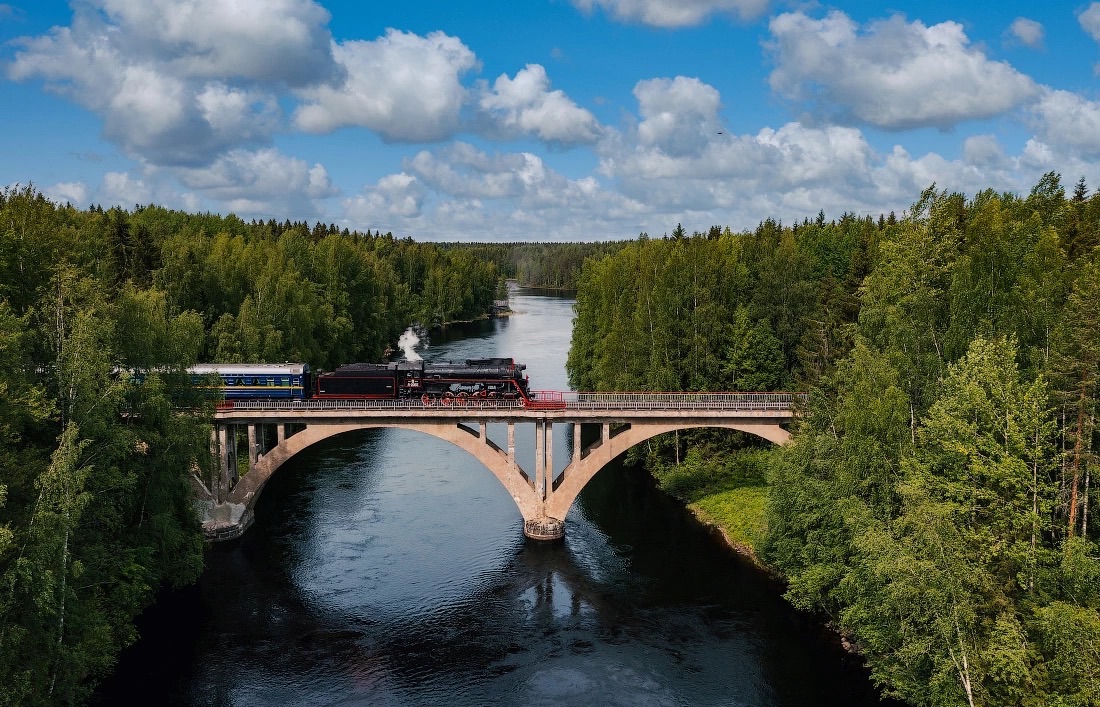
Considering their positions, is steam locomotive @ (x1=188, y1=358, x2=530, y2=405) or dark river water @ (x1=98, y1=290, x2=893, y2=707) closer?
dark river water @ (x1=98, y1=290, x2=893, y2=707)

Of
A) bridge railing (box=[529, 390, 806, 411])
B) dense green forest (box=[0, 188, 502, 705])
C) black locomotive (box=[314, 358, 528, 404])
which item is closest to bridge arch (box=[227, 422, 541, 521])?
black locomotive (box=[314, 358, 528, 404])

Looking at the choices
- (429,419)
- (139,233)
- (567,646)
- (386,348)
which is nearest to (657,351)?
(429,419)

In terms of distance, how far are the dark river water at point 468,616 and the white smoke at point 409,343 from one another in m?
54.1

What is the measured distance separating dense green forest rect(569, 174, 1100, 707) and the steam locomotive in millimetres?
17119

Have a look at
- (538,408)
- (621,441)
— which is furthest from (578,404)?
(621,441)

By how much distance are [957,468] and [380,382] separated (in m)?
34.3

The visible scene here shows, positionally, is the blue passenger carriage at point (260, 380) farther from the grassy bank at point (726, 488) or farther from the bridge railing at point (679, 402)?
the grassy bank at point (726, 488)

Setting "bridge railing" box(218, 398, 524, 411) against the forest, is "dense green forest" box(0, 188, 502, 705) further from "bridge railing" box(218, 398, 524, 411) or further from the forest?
"bridge railing" box(218, 398, 524, 411)

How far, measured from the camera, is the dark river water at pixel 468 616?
3303 centimetres

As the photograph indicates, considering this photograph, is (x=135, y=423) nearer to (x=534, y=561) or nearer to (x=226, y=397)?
(x=226, y=397)

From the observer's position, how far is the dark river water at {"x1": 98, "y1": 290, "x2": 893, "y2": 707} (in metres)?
33.0

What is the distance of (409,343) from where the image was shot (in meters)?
129

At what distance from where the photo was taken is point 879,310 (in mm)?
36000

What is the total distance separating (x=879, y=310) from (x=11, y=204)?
51603 millimetres
